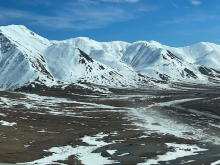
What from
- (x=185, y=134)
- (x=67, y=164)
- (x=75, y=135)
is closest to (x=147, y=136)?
(x=185, y=134)

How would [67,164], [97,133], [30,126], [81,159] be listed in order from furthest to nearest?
1. [30,126]
2. [97,133]
3. [81,159]
4. [67,164]

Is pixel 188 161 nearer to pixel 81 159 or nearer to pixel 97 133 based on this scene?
pixel 81 159

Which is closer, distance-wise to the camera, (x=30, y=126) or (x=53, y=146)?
(x=53, y=146)

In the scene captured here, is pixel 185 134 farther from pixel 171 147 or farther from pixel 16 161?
pixel 16 161

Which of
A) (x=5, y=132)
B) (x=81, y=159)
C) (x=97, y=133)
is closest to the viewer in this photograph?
(x=81, y=159)

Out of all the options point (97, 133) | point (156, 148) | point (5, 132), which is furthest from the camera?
point (97, 133)

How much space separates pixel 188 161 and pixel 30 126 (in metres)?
49.6

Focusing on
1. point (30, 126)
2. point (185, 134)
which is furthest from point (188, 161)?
point (30, 126)

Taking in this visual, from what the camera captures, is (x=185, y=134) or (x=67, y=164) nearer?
(x=67, y=164)

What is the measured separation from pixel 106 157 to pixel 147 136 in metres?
23.4

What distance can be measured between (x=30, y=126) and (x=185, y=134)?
135ft

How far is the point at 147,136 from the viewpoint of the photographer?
230 ft

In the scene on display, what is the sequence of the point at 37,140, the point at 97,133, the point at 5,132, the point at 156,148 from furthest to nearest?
the point at 97,133, the point at 5,132, the point at 37,140, the point at 156,148

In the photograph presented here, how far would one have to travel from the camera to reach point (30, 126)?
8231 cm
